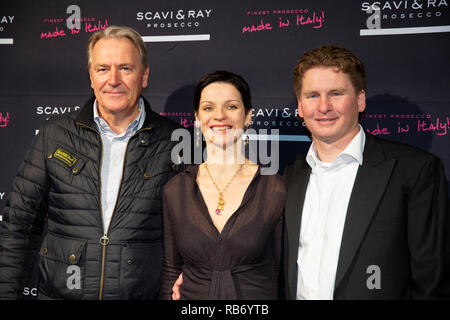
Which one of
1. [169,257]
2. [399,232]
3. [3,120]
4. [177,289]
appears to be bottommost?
[177,289]

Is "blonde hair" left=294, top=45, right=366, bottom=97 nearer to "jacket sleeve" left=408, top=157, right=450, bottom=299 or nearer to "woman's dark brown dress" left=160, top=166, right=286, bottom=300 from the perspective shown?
"jacket sleeve" left=408, top=157, right=450, bottom=299

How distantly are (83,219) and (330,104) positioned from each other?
1677 mm

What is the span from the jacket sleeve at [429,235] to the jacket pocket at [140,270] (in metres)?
1.55

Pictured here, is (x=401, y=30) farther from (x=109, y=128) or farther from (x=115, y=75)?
(x=109, y=128)

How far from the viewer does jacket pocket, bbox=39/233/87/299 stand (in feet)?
8.18

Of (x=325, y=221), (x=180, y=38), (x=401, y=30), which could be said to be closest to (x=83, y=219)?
(x=325, y=221)

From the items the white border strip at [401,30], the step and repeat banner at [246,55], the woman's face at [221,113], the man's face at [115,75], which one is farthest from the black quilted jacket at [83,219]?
the white border strip at [401,30]

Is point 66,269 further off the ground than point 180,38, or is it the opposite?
point 180,38

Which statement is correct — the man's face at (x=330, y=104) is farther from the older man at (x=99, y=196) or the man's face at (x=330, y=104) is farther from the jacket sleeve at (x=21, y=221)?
the jacket sleeve at (x=21, y=221)

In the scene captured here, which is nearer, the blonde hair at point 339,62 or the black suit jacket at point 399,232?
the black suit jacket at point 399,232

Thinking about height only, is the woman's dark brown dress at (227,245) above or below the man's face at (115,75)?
below

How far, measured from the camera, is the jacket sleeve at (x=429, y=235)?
1977 mm

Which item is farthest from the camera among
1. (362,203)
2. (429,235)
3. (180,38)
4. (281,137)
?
(180,38)

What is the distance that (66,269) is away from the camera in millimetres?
2512
